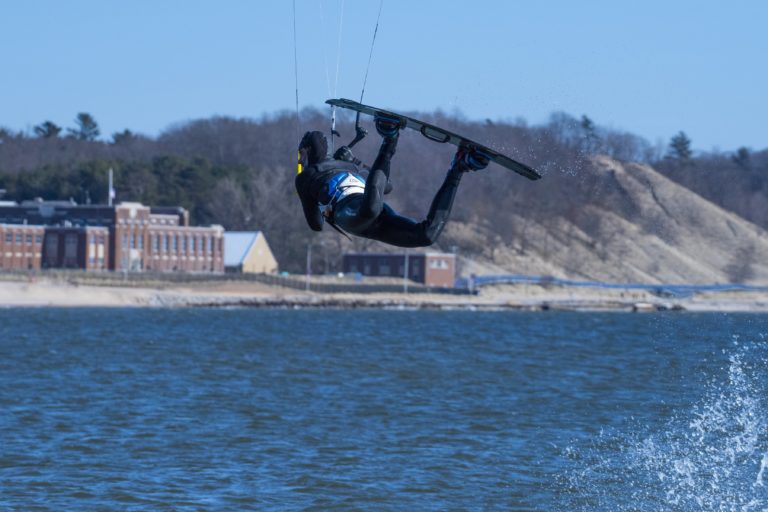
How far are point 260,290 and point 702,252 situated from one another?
5496 centimetres

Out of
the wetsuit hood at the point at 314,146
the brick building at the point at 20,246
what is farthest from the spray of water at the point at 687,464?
the brick building at the point at 20,246

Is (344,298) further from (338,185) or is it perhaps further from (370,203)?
(370,203)

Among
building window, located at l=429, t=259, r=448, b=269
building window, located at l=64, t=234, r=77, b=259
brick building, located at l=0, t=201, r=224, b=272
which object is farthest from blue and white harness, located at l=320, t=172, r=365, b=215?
building window, located at l=429, t=259, r=448, b=269

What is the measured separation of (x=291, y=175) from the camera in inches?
4909

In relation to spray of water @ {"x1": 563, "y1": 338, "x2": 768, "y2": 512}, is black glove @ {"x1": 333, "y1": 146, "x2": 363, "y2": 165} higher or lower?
higher

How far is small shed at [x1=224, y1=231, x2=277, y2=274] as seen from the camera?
113 meters

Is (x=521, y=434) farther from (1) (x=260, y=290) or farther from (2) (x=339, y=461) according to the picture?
(1) (x=260, y=290)

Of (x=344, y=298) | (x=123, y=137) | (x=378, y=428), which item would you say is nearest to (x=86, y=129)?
(x=123, y=137)

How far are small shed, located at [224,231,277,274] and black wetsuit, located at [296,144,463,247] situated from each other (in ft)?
330

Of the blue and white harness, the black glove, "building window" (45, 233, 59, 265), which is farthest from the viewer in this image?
"building window" (45, 233, 59, 265)

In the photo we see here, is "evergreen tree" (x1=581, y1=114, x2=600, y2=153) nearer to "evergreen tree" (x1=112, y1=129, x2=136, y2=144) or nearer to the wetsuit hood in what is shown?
the wetsuit hood

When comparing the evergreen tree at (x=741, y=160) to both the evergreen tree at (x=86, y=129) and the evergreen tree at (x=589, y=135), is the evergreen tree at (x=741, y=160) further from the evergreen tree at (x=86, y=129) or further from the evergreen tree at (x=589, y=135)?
the evergreen tree at (x=86, y=129)

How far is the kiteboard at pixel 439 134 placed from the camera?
40.1ft

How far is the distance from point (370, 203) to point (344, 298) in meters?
97.9
